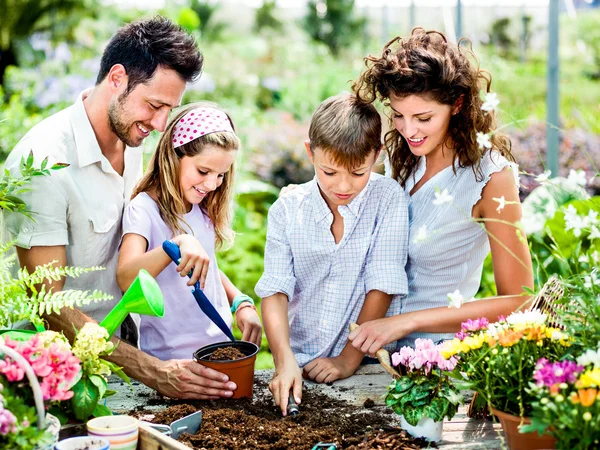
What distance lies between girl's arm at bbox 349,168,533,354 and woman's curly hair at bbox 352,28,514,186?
99 mm

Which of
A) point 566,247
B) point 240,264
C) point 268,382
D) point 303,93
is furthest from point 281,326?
point 303,93

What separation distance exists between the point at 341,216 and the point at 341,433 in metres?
0.90

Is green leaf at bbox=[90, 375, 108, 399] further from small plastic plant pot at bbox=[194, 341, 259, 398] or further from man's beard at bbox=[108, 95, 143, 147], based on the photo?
man's beard at bbox=[108, 95, 143, 147]

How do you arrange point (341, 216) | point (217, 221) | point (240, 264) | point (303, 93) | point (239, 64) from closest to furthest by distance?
1. point (341, 216)
2. point (217, 221)
3. point (240, 264)
4. point (303, 93)
5. point (239, 64)

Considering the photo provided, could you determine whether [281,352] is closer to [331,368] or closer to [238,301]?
[331,368]

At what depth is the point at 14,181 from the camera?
1940 mm

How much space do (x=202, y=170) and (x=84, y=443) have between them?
3.90 ft

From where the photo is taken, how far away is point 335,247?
8.08ft

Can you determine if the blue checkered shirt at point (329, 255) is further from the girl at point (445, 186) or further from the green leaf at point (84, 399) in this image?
the green leaf at point (84, 399)

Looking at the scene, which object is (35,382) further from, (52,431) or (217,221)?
(217,221)

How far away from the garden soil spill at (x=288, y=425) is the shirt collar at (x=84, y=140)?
0.96 meters

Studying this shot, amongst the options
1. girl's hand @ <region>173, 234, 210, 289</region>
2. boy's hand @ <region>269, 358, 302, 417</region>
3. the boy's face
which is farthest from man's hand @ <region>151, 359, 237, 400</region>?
the boy's face

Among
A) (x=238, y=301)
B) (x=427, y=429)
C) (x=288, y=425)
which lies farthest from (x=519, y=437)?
(x=238, y=301)

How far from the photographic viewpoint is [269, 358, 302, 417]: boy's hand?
2.03m
